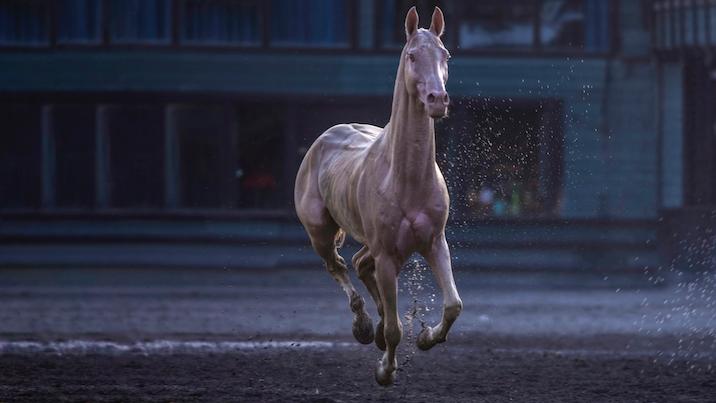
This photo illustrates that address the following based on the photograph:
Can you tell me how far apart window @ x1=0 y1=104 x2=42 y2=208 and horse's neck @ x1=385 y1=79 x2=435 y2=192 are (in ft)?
54.5

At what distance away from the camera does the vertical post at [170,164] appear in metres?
24.2

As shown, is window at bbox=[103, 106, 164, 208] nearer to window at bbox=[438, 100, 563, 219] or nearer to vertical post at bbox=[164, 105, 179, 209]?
vertical post at bbox=[164, 105, 179, 209]

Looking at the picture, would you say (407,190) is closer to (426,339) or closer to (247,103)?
(426,339)

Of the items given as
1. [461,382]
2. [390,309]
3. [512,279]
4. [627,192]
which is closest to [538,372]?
[461,382]

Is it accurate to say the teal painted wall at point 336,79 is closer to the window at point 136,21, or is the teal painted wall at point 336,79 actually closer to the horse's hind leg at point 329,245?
the window at point 136,21

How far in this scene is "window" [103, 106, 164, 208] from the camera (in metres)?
24.2

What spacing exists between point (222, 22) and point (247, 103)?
143 cm

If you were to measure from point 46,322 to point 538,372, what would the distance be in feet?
22.9

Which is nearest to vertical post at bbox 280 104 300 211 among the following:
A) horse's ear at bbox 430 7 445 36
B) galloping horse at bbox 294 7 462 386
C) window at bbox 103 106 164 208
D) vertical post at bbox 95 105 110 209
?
window at bbox 103 106 164 208

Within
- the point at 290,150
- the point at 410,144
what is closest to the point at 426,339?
the point at 410,144

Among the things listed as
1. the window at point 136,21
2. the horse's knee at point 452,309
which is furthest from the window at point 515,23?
the horse's knee at point 452,309

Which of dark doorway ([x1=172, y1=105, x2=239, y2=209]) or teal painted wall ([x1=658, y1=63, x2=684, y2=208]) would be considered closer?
dark doorway ([x1=172, y1=105, x2=239, y2=209])

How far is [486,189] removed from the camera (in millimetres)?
23219

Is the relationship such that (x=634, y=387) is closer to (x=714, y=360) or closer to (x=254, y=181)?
(x=714, y=360)
